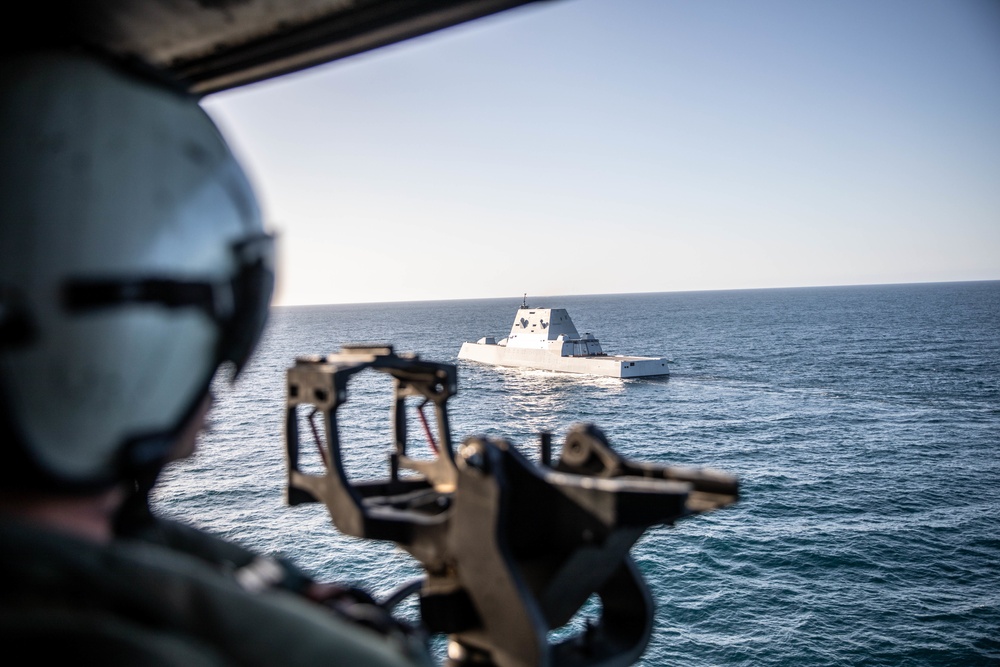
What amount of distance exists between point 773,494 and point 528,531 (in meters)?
33.6

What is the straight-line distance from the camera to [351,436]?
158 feet

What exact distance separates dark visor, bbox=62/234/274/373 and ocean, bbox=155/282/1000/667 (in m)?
0.91

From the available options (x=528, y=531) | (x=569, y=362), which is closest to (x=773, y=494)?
(x=528, y=531)

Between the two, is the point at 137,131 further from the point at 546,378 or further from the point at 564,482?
the point at 546,378

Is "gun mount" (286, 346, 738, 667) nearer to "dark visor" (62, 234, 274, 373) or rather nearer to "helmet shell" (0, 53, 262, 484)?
"dark visor" (62, 234, 274, 373)

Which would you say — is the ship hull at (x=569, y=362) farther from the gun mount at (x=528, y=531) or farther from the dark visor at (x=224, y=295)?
the dark visor at (x=224, y=295)

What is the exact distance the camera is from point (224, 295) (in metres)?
1.58

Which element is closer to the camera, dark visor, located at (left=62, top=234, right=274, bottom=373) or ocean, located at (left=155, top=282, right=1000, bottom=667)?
dark visor, located at (left=62, top=234, right=274, bottom=373)

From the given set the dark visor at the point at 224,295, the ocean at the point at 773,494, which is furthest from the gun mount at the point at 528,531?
the dark visor at the point at 224,295

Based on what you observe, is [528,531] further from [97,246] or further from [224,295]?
[97,246]

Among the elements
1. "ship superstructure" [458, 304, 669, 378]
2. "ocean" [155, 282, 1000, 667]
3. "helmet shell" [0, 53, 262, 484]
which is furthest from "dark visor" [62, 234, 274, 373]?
"ship superstructure" [458, 304, 669, 378]

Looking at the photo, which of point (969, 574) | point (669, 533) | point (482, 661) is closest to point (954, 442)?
point (969, 574)

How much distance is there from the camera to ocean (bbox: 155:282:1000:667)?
72.2ft

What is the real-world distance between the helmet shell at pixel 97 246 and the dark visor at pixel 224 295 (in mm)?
16
